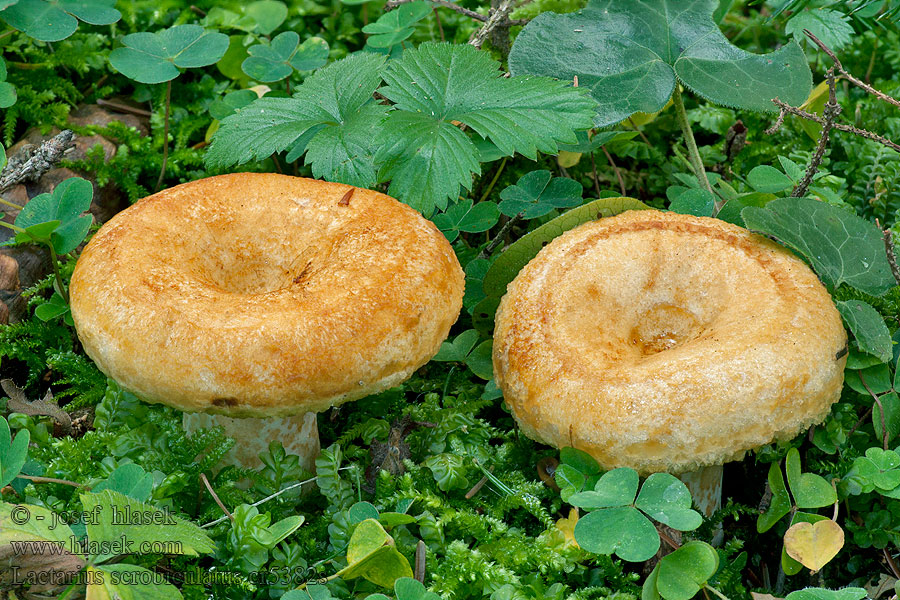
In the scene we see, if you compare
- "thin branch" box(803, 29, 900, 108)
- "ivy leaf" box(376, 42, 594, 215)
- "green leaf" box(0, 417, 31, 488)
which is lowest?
"green leaf" box(0, 417, 31, 488)

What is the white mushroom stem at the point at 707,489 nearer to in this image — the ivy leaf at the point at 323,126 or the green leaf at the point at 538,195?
the green leaf at the point at 538,195

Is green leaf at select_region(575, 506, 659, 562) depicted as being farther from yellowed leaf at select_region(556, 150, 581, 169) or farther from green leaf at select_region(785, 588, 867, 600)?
yellowed leaf at select_region(556, 150, 581, 169)

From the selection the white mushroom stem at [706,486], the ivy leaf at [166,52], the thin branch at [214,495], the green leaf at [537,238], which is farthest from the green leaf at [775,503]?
the ivy leaf at [166,52]

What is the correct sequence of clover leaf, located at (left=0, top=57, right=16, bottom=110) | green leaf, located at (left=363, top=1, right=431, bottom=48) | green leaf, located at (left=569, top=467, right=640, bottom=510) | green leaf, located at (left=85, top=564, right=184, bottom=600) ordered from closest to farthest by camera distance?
1. green leaf, located at (left=85, top=564, right=184, bottom=600)
2. green leaf, located at (left=569, top=467, right=640, bottom=510)
3. clover leaf, located at (left=0, top=57, right=16, bottom=110)
4. green leaf, located at (left=363, top=1, right=431, bottom=48)

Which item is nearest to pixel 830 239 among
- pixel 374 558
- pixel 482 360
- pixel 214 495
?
pixel 482 360

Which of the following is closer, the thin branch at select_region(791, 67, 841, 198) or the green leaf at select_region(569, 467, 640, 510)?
the green leaf at select_region(569, 467, 640, 510)

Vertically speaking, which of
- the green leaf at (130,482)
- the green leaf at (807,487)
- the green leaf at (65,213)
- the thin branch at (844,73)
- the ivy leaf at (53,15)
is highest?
the thin branch at (844,73)

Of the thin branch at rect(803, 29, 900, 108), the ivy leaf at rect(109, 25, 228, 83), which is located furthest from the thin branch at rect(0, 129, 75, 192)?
the thin branch at rect(803, 29, 900, 108)

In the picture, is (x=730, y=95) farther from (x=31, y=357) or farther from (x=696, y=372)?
(x=31, y=357)
